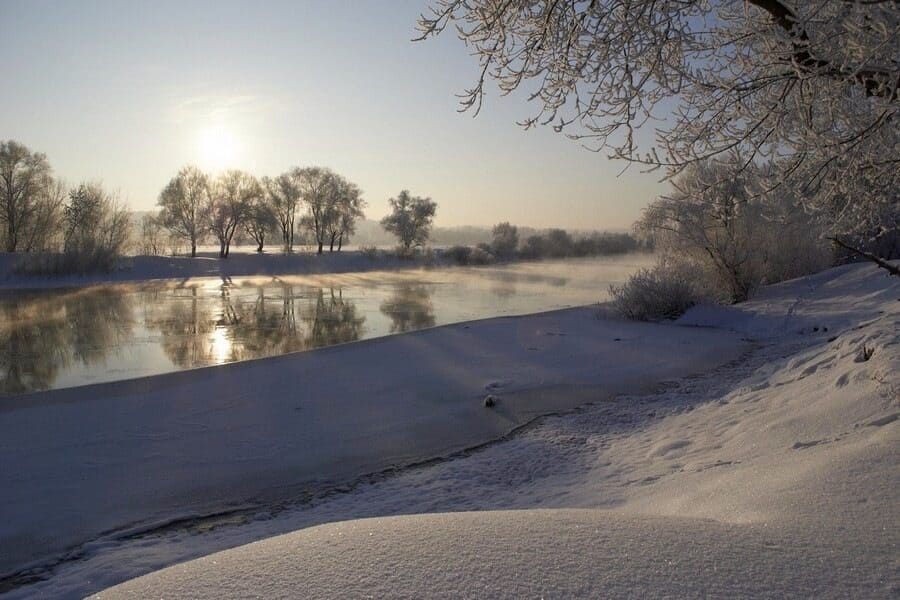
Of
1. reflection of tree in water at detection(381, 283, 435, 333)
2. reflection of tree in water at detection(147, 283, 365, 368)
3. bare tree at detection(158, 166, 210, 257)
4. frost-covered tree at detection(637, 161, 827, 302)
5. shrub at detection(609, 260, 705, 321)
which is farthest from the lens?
bare tree at detection(158, 166, 210, 257)

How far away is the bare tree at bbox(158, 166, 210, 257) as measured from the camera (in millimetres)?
57719

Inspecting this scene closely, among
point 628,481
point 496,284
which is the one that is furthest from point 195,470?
point 496,284

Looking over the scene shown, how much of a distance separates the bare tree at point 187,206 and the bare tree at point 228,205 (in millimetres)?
742

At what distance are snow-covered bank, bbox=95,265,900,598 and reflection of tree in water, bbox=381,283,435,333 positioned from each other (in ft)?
36.4

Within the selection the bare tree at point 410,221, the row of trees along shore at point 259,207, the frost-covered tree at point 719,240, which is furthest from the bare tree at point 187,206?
the frost-covered tree at point 719,240

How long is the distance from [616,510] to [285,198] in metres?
68.2

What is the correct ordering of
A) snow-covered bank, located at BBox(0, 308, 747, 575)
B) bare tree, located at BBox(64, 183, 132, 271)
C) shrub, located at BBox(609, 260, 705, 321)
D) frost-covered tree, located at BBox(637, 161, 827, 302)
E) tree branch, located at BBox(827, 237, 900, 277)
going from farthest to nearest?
bare tree, located at BBox(64, 183, 132, 271), frost-covered tree, located at BBox(637, 161, 827, 302), shrub, located at BBox(609, 260, 705, 321), snow-covered bank, located at BBox(0, 308, 747, 575), tree branch, located at BBox(827, 237, 900, 277)

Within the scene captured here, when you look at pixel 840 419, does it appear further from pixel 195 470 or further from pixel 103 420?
pixel 103 420

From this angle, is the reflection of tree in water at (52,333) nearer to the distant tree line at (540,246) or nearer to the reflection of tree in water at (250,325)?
the reflection of tree in water at (250,325)

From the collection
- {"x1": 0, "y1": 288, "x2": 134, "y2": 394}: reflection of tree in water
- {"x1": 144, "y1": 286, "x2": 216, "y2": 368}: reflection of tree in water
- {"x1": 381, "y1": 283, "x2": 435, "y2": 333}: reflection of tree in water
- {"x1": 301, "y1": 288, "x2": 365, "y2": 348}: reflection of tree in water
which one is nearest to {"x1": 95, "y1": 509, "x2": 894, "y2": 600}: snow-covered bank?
{"x1": 0, "y1": 288, "x2": 134, "y2": 394}: reflection of tree in water

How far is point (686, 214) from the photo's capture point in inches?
874

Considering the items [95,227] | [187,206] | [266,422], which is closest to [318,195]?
[187,206]

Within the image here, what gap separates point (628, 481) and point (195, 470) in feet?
15.3

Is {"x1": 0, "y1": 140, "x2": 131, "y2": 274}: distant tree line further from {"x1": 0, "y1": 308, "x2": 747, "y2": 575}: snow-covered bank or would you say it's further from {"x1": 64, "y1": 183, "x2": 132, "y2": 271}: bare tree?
{"x1": 0, "y1": 308, "x2": 747, "y2": 575}: snow-covered bank
